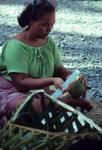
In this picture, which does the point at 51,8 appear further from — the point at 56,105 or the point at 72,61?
A: the point at 72,61

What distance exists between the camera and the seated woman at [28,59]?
8.96 ft

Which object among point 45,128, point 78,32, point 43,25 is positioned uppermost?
point 43,25

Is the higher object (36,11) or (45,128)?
(36,11)

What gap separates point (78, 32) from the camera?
20.2ft

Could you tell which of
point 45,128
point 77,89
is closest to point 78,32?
point 77,89

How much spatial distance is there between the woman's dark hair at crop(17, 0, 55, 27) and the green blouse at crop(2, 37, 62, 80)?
0.13 m

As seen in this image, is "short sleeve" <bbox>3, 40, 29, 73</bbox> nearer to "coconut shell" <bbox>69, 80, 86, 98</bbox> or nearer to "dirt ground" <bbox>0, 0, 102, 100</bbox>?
"coconut shell" <bbox>69, 80, 86, 98</bbox>

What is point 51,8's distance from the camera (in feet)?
9.11

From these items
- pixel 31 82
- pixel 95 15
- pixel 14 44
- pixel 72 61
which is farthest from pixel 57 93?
pixel 95 15

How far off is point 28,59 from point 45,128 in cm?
49

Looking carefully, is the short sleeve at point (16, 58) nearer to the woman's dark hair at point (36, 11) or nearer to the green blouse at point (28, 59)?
the green blouse at point (28, 59)

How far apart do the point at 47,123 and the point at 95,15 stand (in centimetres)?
477

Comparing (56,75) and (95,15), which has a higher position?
(56,75)

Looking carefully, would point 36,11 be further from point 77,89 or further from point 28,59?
point 77,89
